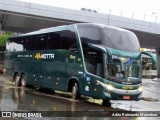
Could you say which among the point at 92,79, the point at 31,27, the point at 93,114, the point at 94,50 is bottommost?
the point at 93,114

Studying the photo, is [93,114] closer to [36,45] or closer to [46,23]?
[36,45]

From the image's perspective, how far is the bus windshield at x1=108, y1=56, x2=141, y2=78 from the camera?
15109mm

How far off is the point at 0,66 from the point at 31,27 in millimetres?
5579

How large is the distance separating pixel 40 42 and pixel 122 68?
6647 millimetres

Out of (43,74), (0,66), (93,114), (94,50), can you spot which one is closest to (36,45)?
(43,74)

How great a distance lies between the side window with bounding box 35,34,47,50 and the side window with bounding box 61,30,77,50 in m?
2.11

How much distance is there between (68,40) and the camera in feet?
57.0

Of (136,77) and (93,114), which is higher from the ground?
(136,77)

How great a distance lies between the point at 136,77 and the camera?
15.8 m

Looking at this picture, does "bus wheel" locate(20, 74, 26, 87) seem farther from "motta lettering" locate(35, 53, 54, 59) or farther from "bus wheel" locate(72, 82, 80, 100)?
"bus wheel" locate(72, 82, 80, 100)

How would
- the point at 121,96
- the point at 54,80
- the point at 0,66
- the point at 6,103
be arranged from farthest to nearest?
the point at 0,66, the point at 54,80, the point at 121,96, the point at 6,103

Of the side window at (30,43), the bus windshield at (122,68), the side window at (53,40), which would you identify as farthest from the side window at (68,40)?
the side window at (30,43)

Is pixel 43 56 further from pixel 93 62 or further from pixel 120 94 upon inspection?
pixel 120 94

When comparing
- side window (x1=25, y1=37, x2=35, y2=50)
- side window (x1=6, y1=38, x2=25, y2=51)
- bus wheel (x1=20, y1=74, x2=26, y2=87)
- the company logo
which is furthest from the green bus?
side window (x1=6, y1=38, x2=25, y2=51)
